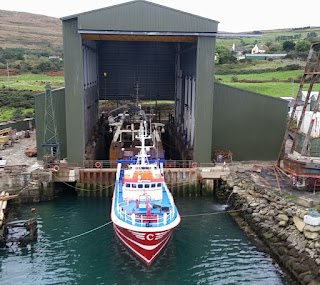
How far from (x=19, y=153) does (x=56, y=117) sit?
623 centimetres

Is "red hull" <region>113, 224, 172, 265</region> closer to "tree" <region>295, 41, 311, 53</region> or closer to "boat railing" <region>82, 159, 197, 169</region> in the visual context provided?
"boat railing" <region>82, 159, 197, 169</region>

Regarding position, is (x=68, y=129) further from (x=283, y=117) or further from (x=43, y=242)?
(x=283, y=117)

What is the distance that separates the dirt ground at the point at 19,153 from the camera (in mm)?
38375

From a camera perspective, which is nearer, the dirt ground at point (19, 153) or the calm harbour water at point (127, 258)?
the calm harbour water at point (127, 258)

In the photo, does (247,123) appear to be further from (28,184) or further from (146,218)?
(28,184)

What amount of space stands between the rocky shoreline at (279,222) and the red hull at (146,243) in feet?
Answer: 21.4

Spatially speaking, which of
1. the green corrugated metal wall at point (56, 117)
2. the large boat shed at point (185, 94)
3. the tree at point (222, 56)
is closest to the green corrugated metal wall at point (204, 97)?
the large boat shed at point (185, 94)

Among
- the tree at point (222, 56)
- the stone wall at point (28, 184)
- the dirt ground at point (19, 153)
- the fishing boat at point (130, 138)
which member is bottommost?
the stone wall at point (28, 184)

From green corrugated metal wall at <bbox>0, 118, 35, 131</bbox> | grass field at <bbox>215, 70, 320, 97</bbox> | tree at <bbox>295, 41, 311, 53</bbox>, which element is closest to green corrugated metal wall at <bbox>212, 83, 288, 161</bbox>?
grass field at <bbox>215, 70, 320, 97</bbox>

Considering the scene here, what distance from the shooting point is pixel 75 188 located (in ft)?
117

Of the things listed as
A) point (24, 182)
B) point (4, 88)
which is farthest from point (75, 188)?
point (4, 88)

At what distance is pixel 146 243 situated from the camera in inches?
917

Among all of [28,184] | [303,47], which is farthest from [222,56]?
[28,184]

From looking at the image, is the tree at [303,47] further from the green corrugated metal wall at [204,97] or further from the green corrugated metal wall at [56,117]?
the green corrugated metal wall at [56,117]
